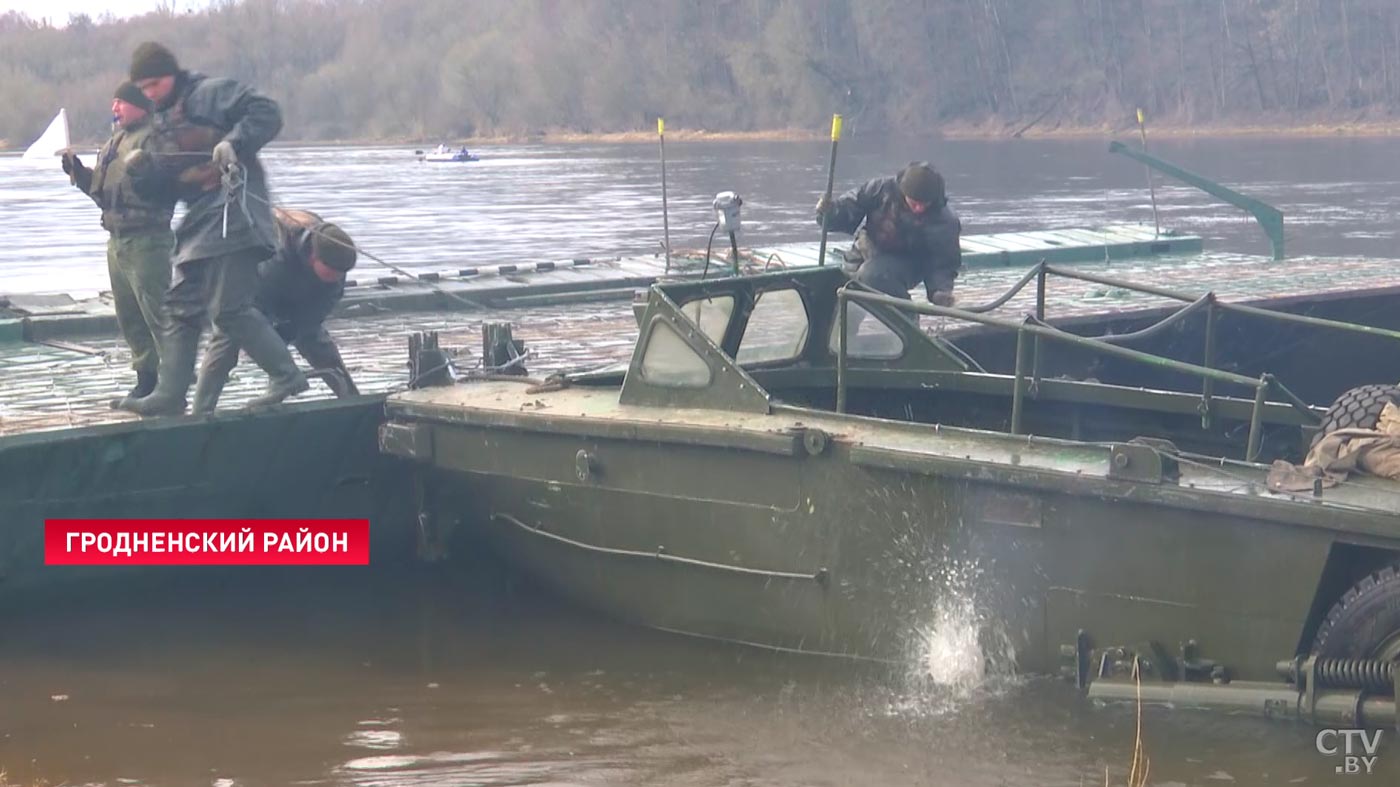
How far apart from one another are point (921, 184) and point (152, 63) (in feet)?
13.4

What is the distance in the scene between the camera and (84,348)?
1141 cm

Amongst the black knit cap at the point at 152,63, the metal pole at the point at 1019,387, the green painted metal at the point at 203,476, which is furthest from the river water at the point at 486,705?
the black knit cap at the point at 152,63

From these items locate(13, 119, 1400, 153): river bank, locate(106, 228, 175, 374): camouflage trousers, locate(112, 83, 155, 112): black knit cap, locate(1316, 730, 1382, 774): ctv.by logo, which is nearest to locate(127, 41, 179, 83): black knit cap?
locate(112, 83, 155, 112): black knit cap

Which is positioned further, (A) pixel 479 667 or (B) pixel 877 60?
(B) pixel 877 60

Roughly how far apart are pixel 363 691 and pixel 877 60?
6636cm

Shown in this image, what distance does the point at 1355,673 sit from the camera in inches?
245

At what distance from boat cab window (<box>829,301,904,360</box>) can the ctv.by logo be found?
2.96 meters

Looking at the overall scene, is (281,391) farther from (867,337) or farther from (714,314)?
(867,337)

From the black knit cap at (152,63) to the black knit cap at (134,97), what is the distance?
0.40 ft

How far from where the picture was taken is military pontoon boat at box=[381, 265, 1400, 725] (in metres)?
6.34

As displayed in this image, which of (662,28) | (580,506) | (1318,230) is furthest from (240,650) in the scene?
(662,28)

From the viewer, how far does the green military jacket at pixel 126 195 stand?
28.7ft

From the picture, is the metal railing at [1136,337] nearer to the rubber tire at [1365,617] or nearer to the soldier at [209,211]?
the rubber tire at [1365,617]

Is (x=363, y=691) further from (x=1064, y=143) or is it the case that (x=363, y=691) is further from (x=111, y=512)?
(x=1064, y=143)
